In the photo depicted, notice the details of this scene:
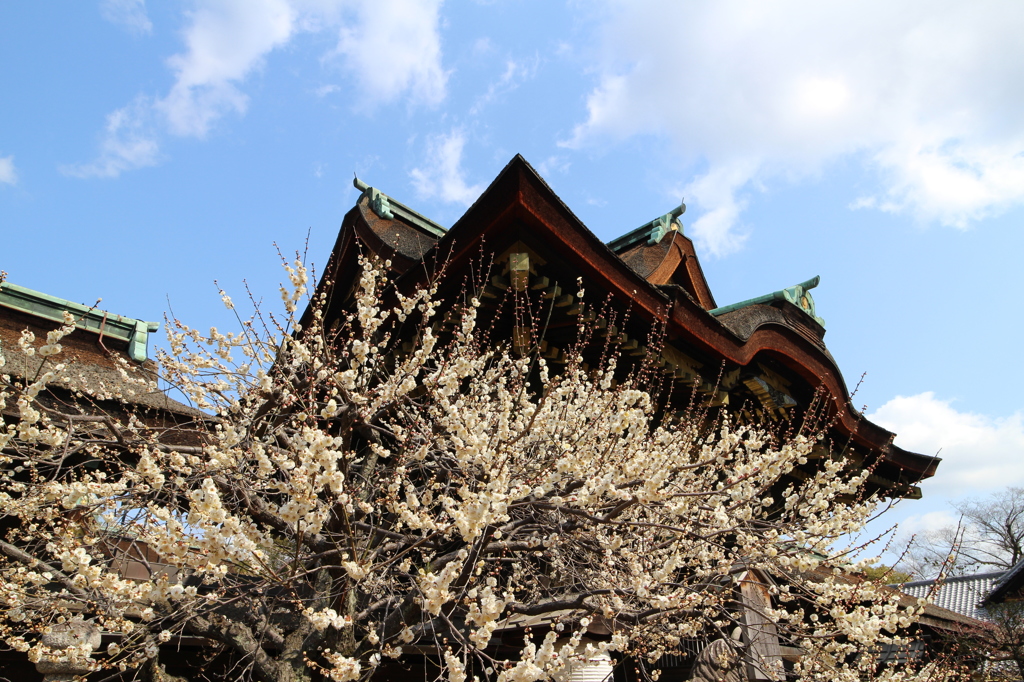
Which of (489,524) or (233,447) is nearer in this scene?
(489,524)

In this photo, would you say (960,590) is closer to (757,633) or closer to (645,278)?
(757,633)

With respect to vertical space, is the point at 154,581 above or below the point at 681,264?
below

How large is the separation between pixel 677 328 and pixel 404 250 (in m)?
3.22

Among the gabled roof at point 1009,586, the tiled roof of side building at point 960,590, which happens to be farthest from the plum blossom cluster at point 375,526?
the tiled roof of side building at point 960,590

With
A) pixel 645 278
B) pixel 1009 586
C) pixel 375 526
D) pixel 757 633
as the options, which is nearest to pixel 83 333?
pixel 375 526

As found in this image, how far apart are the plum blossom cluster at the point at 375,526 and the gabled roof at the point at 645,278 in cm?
65

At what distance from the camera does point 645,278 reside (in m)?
7.43

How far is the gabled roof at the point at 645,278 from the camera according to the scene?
527 cm

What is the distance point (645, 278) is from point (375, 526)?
4.61 meters

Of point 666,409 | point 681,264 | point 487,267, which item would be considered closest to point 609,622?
point 666,409

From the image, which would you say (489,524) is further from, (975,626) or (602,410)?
(975,626)

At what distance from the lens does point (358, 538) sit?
4.51 m

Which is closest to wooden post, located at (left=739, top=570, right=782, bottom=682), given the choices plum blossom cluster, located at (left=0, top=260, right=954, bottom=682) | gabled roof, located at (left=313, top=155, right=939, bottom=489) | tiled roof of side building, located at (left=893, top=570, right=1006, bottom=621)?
plum blossom cluster, located at (left=0, top=260, right=954, bottom=682)

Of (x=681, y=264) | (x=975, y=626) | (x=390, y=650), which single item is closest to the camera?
(x=390, y=650)
